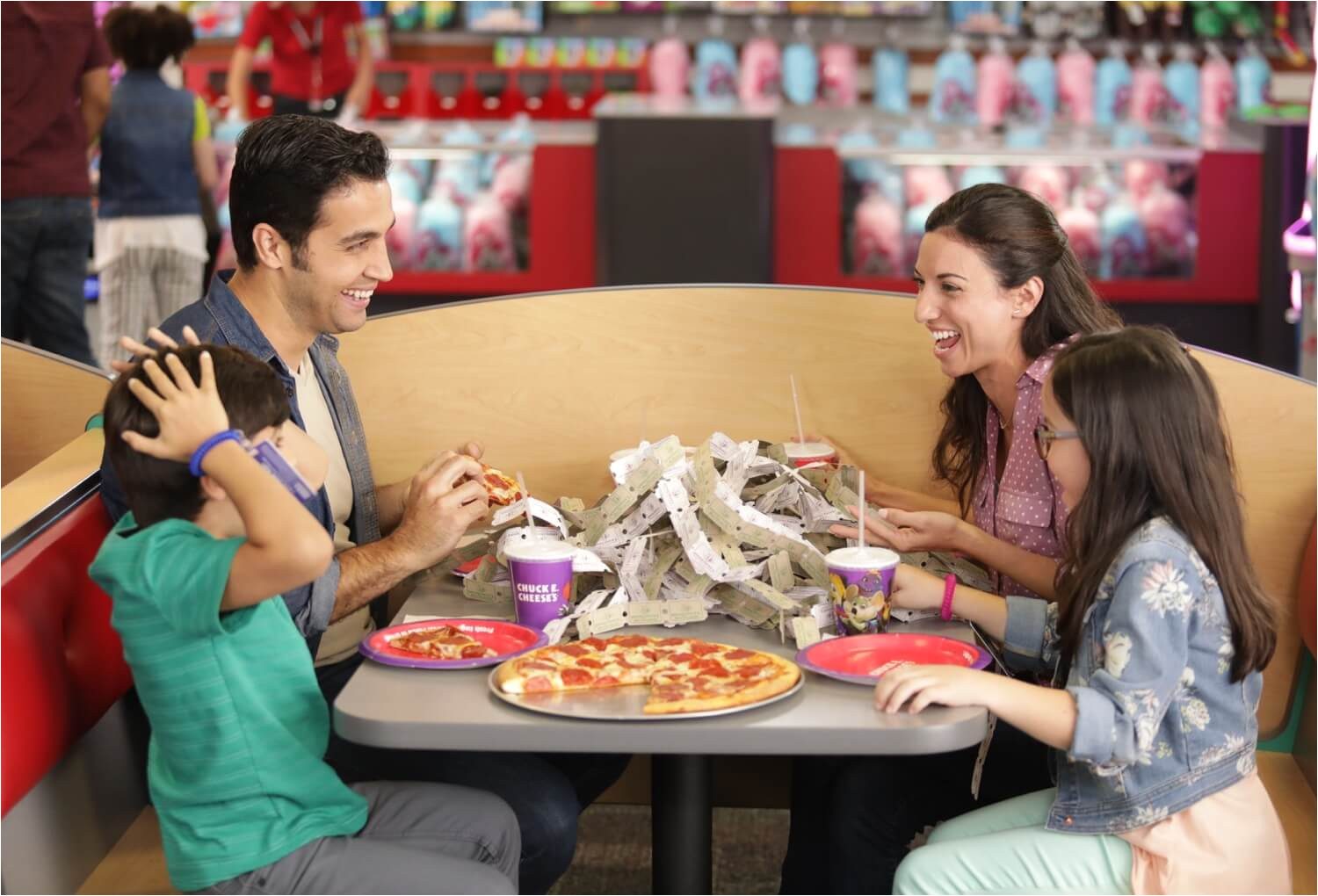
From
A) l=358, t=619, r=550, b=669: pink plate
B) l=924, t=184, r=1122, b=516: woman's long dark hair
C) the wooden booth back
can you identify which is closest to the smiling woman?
l=924, t=184, r=1122, b=516: woman's long dark hair

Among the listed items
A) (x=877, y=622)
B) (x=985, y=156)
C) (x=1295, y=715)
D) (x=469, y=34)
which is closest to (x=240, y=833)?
(x=877, y=622)

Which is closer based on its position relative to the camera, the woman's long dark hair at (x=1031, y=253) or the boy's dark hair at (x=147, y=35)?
the woman's long dark hair at (x=1031, y=253)

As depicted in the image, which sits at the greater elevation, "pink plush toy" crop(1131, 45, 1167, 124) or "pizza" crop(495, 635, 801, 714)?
"pink plush toy" crop(1131, 45, 1167, 124)

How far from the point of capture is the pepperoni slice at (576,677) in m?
1.90

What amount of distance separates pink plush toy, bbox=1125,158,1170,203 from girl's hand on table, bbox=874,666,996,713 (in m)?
4.55

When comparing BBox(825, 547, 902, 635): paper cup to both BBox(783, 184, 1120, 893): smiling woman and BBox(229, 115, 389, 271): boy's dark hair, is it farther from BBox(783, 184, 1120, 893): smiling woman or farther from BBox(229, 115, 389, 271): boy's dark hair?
BBox(229, 115, 389, 271): boy's dark hair

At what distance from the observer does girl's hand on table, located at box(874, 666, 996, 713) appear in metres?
1.81

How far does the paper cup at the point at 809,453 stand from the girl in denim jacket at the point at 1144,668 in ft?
2.48

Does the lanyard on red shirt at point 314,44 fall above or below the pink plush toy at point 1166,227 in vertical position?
above

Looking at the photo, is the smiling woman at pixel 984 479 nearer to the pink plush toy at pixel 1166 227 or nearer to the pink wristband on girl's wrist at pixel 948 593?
the pink wristband on girl's wrist at pixel 948 593

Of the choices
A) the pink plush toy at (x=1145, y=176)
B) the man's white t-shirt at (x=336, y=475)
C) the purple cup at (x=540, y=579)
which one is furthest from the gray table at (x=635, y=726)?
the pink plush toy at (x=1145, y=176)

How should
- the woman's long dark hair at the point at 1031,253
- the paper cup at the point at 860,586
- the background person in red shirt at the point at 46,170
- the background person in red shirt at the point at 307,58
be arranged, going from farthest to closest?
the background person in red shirt at the point at 307,58, the background person in red shirt at the point at 46,170, the woman's long dark hair at the point at 1031,253, the paper cup at the point at 860,586

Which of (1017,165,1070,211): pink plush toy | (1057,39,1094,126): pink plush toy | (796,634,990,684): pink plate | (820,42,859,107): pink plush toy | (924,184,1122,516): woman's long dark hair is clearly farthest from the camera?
(820,42,859,107): pink plush toy

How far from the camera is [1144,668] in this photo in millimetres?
1869
